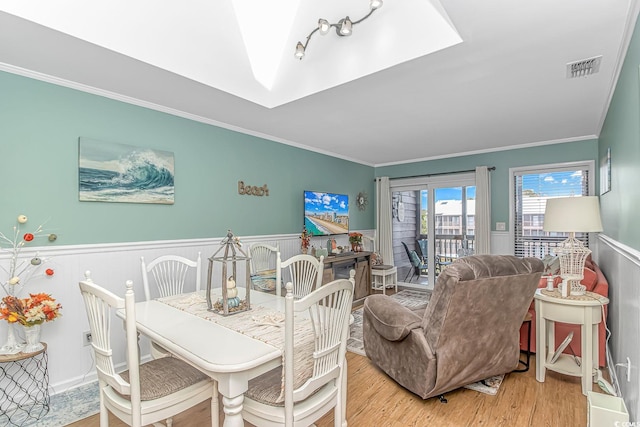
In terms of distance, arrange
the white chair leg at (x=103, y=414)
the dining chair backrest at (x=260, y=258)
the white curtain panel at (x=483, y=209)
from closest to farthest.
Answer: the white chair leg at (x=103, y=414)
the dining chair backrest at (x=260, y=258)
the white curtain panel at (x=483, y=209)

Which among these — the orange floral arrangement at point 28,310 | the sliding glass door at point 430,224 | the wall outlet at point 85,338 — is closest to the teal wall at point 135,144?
the orange floral arrangement at point 28,310

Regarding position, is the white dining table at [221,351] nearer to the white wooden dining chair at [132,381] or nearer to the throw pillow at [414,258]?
the white wooden dining chair at [132,381]

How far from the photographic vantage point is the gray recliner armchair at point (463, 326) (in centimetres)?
212

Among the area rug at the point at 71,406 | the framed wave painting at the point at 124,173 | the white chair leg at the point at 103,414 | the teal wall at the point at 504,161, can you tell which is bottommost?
the area rug at the point at 71,406

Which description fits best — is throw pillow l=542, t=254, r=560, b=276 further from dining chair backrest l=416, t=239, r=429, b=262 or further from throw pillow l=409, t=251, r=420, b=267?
throw pillow l=409, t=251, r=420, b=267

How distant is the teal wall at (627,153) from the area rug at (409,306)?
1.41 meters

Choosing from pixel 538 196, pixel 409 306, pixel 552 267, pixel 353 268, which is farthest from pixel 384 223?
pixel 409 306

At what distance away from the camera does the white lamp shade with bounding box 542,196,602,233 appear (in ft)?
8.12

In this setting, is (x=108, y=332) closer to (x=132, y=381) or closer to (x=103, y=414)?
(x=132, y=381)

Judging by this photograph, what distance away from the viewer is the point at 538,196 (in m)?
4.94

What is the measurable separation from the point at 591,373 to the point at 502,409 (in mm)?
758

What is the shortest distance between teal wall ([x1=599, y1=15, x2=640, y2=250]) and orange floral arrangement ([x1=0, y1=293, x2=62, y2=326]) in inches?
145

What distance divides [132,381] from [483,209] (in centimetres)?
523

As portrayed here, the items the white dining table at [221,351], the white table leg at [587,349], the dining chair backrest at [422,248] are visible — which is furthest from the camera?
the dining chair backrest at [422,248]
